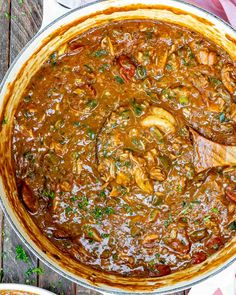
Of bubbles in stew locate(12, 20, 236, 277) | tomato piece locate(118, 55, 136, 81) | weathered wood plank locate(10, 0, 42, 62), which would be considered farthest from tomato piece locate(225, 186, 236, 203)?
weathered wood plank locate(10, 0, 42, 62)

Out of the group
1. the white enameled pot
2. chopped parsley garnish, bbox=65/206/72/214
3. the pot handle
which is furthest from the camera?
the white enameled pot

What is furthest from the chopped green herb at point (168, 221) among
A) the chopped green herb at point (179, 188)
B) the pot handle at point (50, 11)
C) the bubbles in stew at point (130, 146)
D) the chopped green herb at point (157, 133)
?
the pot handle at point (50, 11)

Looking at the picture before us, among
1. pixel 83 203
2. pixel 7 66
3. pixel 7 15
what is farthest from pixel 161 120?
pixel 7 15

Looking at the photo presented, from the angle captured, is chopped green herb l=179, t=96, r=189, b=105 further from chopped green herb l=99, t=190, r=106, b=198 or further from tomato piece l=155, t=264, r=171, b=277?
tomato piece l=155, t=264, r=171, b=277

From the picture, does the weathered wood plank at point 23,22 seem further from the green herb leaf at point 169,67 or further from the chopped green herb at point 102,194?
the chopped green herb at point 102,194

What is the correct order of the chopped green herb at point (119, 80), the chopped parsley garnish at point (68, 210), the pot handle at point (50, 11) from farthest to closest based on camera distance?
the chopped parsley garnish at point (68, 210)
the chopped green herb at point (119, 80)
the pot handle at point (50, 11)

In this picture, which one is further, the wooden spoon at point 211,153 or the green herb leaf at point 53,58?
the green herb leaf at point 53,58
